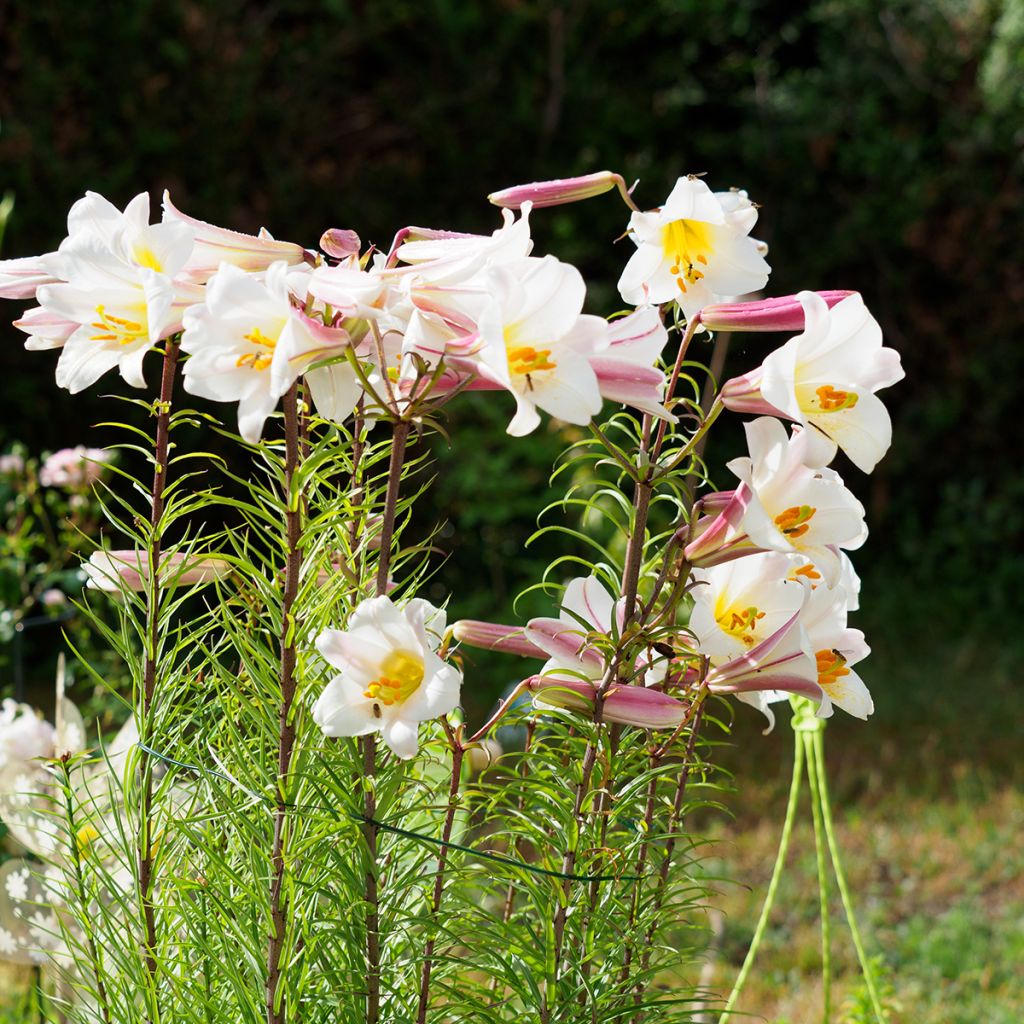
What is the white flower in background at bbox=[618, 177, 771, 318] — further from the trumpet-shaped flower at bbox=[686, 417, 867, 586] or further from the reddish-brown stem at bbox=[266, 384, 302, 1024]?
the reddish-brown stem at bbox=[266, 384, 302, 1024]

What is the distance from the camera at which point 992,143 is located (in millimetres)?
5641

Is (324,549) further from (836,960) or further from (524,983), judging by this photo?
(836,960)

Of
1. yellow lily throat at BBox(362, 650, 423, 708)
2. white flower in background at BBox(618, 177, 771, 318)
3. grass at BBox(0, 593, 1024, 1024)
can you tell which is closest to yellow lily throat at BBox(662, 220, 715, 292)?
white flower in background at BBox(618, 177, 771, 318)

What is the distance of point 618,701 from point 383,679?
6.5 inches

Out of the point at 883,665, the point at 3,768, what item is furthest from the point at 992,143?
the point at 3,768

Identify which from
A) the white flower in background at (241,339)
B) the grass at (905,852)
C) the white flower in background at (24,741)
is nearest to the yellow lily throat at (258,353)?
the white flower in background at (241,339)

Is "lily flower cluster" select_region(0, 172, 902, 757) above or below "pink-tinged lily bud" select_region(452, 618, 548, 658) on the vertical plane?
above

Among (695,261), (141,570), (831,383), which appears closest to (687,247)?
(695,261)

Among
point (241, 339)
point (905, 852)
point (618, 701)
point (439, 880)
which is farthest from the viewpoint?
point (905, 852)

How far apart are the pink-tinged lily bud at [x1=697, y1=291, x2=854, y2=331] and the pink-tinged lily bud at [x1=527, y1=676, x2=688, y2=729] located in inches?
10.1

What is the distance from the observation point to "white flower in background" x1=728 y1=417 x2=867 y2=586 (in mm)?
890

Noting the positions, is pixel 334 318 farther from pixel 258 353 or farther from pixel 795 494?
pixel 795 494

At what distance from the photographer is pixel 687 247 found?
95 cm

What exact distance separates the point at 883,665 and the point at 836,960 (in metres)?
2.27
